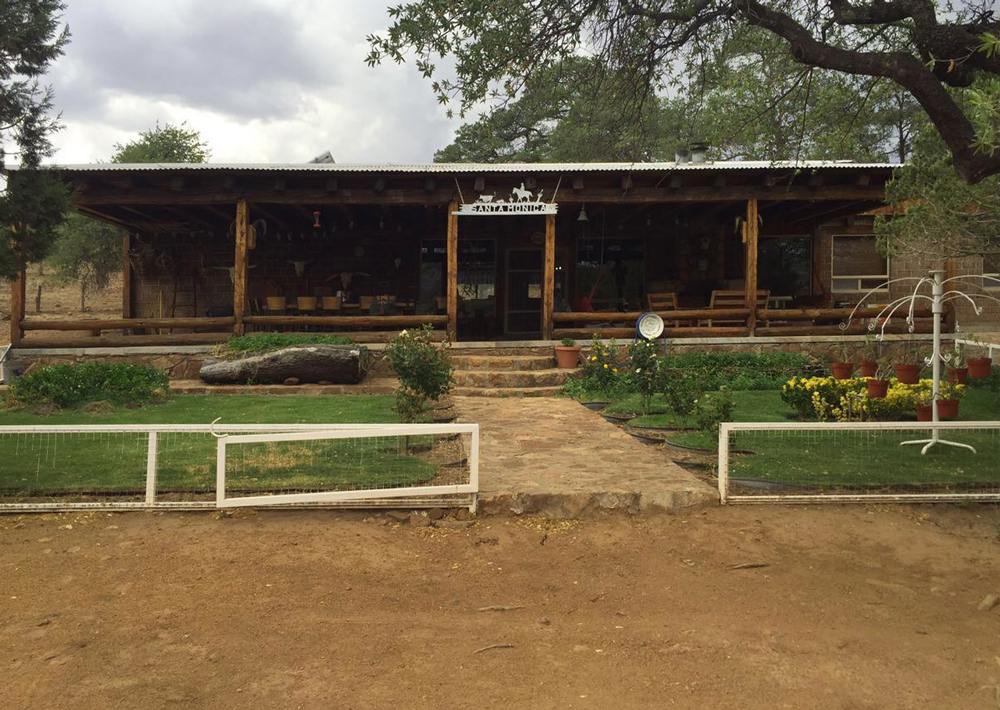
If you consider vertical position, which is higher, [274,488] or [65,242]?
[65,242]

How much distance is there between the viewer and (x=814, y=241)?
16.1m

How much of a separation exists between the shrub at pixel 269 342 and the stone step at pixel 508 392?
2.47 m

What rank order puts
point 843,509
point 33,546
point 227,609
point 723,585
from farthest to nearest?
point 843,509
point 33,546
point 723,585
point 227,609

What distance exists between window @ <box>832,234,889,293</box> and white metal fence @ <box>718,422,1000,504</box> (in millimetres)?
9926

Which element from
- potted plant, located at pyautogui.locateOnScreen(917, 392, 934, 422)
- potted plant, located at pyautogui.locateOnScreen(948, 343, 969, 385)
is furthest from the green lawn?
potted plant, located at pyautogui.locateOnScreen(948, 343, 969, 385)

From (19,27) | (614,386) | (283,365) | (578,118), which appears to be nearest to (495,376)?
(614,386)

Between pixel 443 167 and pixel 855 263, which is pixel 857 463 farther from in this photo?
pixel 855 263

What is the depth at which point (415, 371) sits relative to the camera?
26.4 feet

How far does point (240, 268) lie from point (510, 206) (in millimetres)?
4974

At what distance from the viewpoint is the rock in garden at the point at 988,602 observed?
3801mm


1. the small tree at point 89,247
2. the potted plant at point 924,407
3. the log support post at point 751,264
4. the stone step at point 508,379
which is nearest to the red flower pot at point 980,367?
the potted plant at point 924,407

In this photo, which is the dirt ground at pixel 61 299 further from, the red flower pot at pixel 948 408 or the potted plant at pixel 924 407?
the red flower pot at pixel 948 408

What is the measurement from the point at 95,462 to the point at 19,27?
12.2ft

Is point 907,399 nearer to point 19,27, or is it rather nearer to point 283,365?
point 283,365
